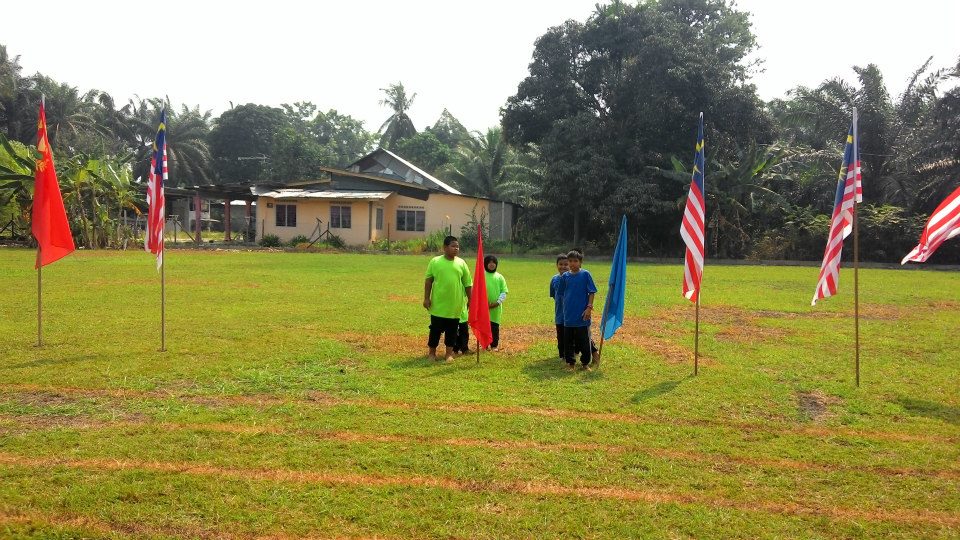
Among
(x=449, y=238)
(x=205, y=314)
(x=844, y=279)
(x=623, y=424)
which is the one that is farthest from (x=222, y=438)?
(x=844, y=279)

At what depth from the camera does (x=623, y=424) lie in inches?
238

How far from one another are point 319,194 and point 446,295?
29356 mm

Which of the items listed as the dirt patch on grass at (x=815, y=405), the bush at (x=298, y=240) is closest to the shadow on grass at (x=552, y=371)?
the dirt patch on grass at (x=815, y=405)

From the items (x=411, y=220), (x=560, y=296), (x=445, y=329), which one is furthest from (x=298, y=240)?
(x=560, y=296)

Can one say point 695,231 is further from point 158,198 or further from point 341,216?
point 341,216

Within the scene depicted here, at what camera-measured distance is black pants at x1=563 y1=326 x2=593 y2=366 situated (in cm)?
828

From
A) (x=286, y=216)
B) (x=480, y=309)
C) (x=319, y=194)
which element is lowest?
(x=480, y=309)

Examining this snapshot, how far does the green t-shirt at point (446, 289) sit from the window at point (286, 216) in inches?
1216

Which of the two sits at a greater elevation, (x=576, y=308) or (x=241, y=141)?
(x=241, y=141)

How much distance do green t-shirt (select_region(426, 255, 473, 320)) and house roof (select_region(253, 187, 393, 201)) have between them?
2758 centimetres

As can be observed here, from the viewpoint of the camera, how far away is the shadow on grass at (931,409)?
254 inches

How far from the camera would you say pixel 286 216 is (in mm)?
38156

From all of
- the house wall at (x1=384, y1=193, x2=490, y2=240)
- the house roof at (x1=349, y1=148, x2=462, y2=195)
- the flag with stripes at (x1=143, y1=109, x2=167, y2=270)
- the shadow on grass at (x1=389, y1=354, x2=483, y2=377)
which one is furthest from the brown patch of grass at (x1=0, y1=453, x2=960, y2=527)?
the house roof at (x1=349, y1=148, x2=462, y2=195)

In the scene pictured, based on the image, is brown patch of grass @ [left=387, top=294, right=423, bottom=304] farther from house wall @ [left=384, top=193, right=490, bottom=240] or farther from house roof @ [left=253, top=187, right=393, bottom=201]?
house wall @ [left=384, top=193, right=490, bottom=240]
